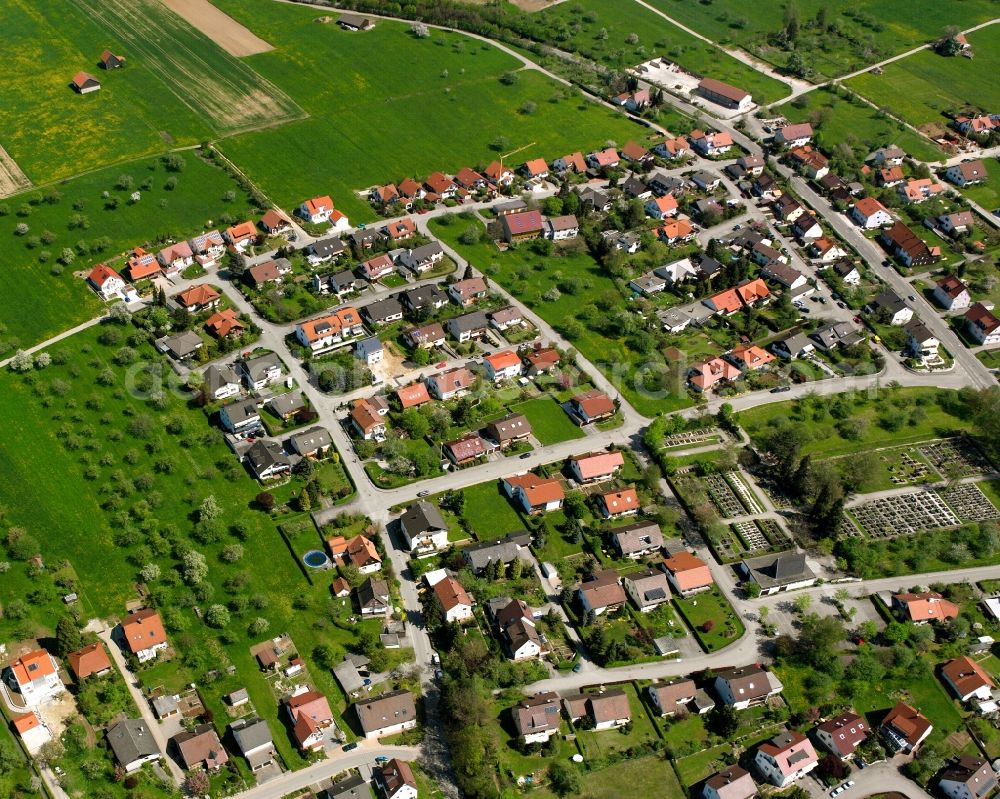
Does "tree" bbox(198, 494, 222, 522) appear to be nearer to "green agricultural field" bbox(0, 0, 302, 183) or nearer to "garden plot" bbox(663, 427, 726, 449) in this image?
"garden plot" bbox(663, 427, 726, 449)

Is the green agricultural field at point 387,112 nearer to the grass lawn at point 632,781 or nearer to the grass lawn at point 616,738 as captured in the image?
the grass lawn at point 616,738

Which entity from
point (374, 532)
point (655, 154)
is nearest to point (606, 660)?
point (374, 532)

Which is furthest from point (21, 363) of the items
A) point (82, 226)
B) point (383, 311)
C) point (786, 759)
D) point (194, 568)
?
point (786, 759)

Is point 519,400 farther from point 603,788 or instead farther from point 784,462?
point 603,788

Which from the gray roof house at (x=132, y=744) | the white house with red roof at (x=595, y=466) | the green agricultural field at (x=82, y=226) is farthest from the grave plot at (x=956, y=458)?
the green agricultural field at (x=82, y=226)

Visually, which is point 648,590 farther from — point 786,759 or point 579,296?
point 579,296

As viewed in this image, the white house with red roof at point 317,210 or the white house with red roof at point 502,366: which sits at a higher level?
the white house with red roof at point 317,210
